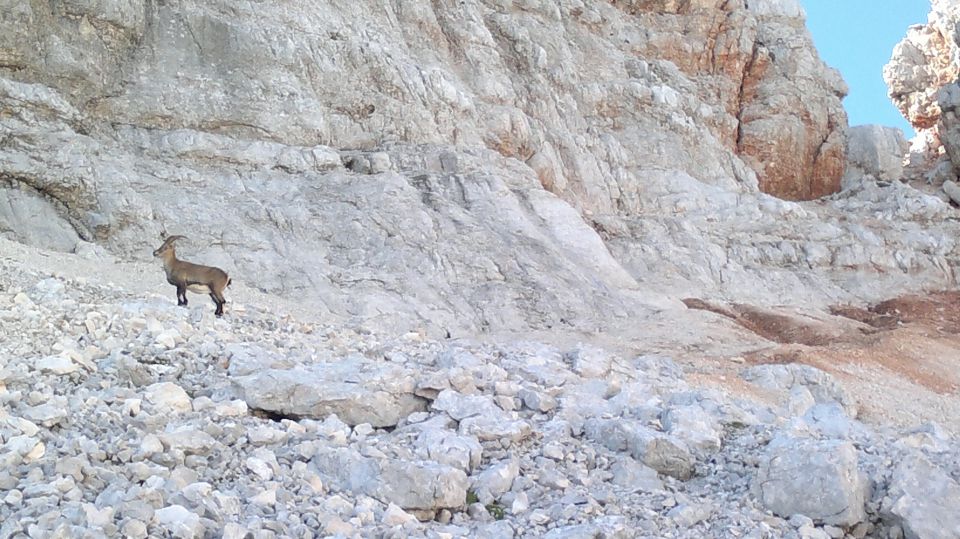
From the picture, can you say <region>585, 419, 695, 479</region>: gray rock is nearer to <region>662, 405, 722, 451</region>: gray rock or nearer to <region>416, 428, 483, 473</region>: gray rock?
<region>662, 405, 722, 451</region>: gray rock

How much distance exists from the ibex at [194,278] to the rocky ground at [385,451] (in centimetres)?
247

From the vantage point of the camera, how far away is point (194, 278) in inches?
500

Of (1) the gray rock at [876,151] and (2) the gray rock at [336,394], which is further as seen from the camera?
(1) the gray rock at [876,151]

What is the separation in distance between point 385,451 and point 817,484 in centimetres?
356

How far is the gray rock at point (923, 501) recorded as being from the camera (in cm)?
615

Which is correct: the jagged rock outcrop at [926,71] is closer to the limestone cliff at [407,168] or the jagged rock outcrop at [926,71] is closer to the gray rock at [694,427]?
the limestone cliff at [407,168]

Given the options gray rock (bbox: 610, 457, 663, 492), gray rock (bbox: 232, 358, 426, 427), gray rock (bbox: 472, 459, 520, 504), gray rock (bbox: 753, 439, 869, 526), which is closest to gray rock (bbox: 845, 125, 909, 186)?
gray rock (bbox: 753, 439, 869, 526)

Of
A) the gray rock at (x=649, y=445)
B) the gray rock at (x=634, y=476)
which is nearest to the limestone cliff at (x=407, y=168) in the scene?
the gray rock at (x=649, y=445)

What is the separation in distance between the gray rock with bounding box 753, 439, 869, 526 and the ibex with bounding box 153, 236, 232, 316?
8.54 m

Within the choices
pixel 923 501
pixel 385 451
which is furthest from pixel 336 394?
pixel 923 501

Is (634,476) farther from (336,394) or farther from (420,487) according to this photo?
(336,394)

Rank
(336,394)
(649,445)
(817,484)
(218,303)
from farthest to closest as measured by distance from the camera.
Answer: (218,303) → (336,394) → (649,445) → (817,484)

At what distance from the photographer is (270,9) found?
24797 mm

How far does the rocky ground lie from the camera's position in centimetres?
551
